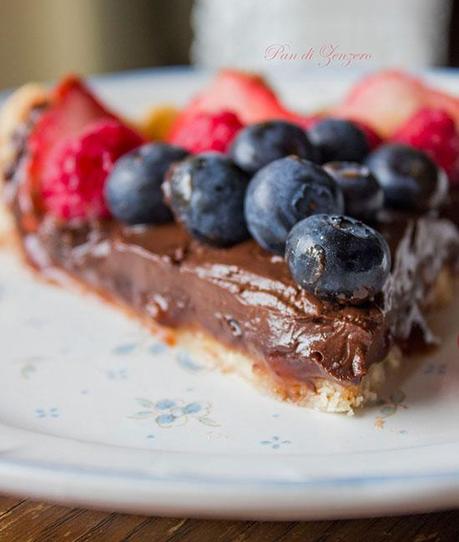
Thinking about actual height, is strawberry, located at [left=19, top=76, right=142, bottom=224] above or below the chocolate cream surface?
above

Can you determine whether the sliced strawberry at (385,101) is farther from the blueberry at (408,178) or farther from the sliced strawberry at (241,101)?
the blueberry at (408,178)

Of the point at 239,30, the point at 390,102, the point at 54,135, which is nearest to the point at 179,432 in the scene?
the point at 54,135

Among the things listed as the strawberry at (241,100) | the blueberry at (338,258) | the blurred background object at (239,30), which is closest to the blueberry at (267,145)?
the blueberry at (338,258)

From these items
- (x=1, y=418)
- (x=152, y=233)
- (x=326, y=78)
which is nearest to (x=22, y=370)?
(x=1, y=418)

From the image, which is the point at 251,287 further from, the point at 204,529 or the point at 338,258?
the point at 204,529

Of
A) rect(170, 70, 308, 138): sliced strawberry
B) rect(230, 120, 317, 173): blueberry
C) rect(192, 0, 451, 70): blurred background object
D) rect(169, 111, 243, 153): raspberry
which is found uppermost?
rect(230, 120, 317, 173): blueberry

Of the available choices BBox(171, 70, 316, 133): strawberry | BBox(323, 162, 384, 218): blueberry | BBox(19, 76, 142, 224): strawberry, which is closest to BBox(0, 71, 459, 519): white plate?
BBox(19, 76, 142, 224): strawberry

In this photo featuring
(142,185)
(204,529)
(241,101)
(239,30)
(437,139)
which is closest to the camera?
(204,529)

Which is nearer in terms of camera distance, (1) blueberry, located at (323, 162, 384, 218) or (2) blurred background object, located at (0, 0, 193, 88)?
(1) blueberry, located at (323, 162, 384, 218)

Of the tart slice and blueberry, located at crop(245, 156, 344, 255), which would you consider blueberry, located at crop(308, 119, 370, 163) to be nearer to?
the tart slice
